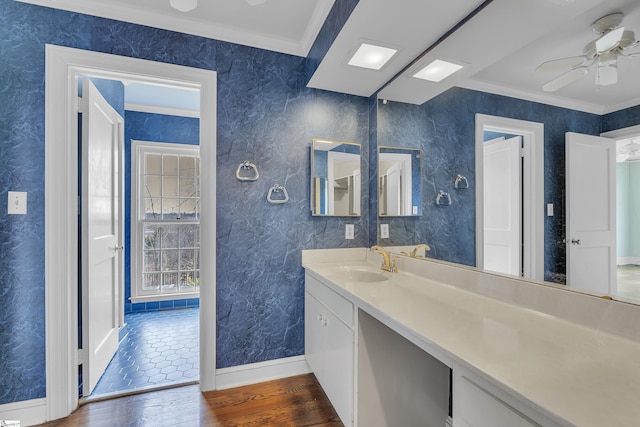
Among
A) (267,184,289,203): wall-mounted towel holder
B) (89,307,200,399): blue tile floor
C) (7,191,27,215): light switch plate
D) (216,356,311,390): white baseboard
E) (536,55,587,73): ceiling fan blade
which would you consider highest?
(536,55,587,73): ceiling fan blade

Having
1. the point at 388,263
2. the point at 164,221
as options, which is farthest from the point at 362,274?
the point at 164,221

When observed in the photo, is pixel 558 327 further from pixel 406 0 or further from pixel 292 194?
pixel 292 194

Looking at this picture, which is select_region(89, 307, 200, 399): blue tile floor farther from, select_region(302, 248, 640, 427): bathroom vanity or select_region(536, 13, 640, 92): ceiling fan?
select_region(536, 13, 640, 92): ceiling fan

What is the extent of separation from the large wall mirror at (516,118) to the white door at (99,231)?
6.85 feet

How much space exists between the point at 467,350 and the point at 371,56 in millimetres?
1664

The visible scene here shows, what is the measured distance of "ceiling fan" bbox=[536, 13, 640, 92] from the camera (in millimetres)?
867

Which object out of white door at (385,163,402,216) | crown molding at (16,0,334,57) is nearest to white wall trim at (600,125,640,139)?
white door at (385,163,402,216)

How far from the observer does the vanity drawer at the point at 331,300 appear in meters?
1.48

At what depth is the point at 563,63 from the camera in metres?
1.01

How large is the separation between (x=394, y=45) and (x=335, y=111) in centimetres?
75

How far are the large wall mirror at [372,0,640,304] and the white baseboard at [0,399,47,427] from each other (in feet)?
7.86

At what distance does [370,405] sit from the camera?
4.52ft

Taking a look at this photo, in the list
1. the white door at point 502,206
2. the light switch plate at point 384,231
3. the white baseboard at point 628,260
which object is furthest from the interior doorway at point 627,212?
the light switch plate at point 384,231

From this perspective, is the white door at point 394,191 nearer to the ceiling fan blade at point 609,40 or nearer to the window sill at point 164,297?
the ceiling fan blade at point 609,40
